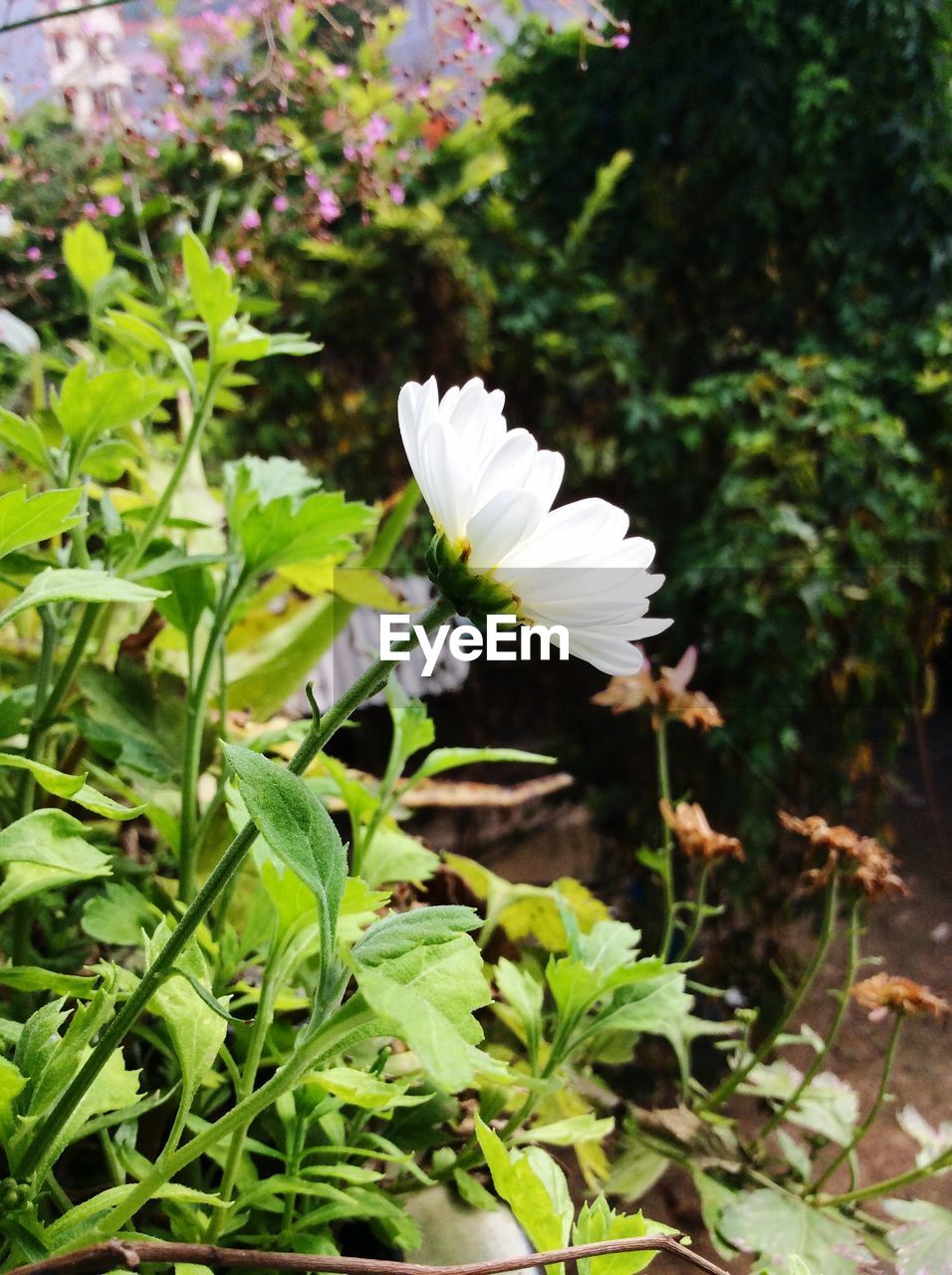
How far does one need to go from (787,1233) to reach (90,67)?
40.7 inches

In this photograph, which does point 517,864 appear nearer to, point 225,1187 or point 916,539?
point 225,1187

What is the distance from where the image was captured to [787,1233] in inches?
15.0

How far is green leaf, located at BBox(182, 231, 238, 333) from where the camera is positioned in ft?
1.14

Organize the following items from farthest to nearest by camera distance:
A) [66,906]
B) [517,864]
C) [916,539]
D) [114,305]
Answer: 1. [916,539]
2. [114,305]
3. [517,864]
4. [66,906]

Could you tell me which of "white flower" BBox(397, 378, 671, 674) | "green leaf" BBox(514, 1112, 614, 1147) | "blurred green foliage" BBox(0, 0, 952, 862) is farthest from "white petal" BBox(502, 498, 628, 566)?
"blurred green foliage" BBox(0, 0, 952, 862)

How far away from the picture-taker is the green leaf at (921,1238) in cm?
37

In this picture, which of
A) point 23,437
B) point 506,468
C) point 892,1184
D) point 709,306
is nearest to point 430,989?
point 506,468

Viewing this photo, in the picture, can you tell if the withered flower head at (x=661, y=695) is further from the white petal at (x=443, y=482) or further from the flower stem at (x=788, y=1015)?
the white petal at (x=443, y=482)

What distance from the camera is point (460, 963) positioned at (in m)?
0.18

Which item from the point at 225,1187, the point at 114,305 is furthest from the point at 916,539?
the point at 225,1187

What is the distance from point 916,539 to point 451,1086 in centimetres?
106

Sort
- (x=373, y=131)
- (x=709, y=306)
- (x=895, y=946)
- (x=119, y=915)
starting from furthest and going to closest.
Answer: (x=709, y=306), (x=373, y=131), (x=895, y=946), (x=119, y=915)

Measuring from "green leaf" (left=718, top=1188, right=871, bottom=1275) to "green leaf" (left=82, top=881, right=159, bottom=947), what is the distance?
0.88 ft

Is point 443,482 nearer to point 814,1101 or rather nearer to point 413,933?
point 413,933
